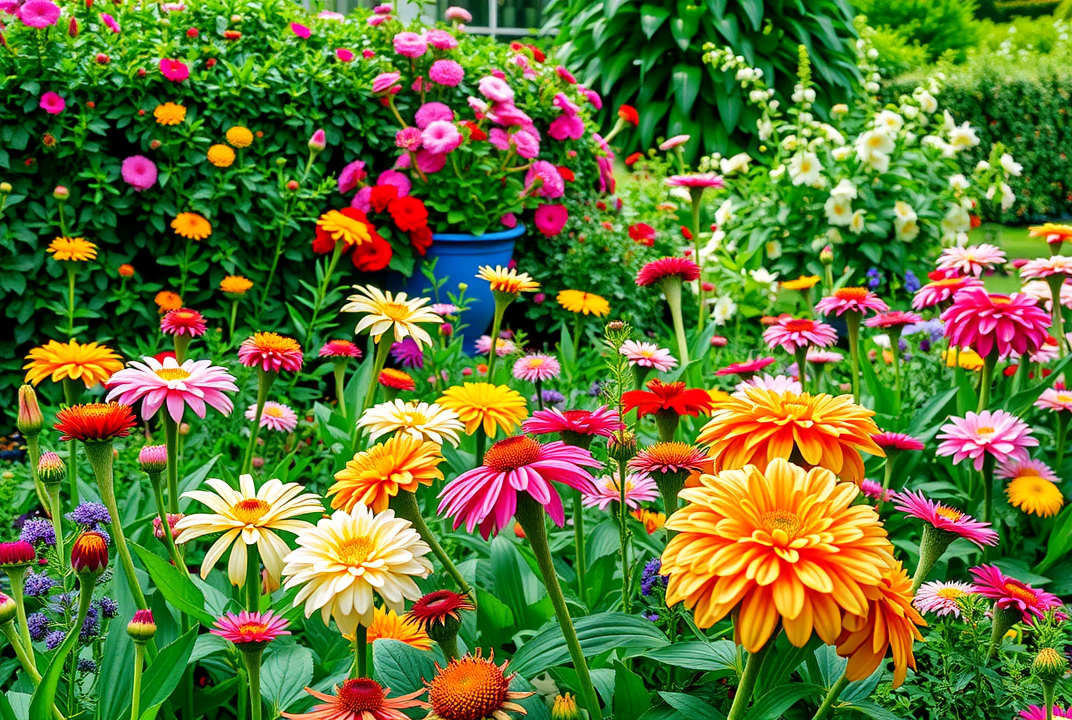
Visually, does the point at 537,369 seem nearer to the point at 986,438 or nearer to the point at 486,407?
the point at 486,407

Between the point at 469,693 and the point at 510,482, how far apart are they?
8.3 inches

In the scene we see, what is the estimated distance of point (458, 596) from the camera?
3.54ft

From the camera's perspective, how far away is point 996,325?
1.82 metres

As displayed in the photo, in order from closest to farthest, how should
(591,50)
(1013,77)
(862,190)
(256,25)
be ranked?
1. (256,25)
2. (862,190)
3. (591,50)
4. (1013,77)

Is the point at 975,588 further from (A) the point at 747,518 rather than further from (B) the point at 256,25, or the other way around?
(B) the point at 256,25

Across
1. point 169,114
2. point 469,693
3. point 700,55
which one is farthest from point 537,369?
point 700,55

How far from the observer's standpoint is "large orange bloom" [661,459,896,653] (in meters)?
0.74

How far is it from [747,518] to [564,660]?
0.41 meters

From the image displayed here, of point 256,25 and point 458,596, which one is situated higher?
point 256,25

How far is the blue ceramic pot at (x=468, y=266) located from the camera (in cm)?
371

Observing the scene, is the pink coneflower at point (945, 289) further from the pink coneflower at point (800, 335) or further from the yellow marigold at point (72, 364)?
the yellow marigold at point (72, 364)

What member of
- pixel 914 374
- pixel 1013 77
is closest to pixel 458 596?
pixel 914 374

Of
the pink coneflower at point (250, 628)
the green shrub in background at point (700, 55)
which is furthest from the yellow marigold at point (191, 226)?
the green shrub in background at point (700, 55)

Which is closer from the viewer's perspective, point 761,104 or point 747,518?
point 747,518
